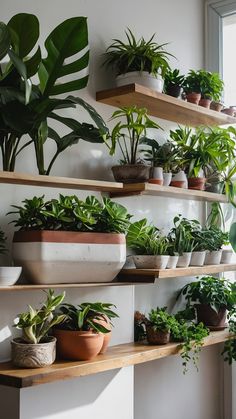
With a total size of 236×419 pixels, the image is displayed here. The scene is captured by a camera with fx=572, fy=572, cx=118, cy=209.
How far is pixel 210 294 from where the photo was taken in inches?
118

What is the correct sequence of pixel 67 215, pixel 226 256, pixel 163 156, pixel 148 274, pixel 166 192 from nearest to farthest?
1. pixel 67 215
2. pixel 148 274
3. pixel 166 192
4. pixel 163 156
5. pixel 226 256

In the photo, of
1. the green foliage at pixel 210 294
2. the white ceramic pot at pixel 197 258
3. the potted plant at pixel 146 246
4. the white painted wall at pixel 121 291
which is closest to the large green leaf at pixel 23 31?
the white painted wall at pixel 121 291

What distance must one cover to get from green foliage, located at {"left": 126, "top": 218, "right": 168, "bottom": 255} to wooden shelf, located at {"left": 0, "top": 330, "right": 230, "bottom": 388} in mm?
429

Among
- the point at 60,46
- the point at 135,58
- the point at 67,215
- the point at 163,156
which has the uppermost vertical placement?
the point at 135,58

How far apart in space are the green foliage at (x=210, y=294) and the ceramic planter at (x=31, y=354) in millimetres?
1173

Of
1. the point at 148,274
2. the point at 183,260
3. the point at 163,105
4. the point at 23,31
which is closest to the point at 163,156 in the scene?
the point at 163,105

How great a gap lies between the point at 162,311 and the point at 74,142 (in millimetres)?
960

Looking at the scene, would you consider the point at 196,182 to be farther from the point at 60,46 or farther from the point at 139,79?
the point at 60,46

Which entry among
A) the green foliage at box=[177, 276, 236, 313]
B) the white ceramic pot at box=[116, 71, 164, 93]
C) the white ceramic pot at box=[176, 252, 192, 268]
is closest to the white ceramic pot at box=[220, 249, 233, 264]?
the green foliage at box=[177, 276, 236, 313]

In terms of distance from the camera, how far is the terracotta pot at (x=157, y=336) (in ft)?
8.54

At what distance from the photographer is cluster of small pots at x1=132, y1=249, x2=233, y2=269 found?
2.57m

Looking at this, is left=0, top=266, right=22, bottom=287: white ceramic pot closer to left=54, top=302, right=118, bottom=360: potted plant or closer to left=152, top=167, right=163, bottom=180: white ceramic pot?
left=54, top=302, right=118, bottom=360: potted plant

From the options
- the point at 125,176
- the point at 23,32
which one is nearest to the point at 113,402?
the point at 125,176

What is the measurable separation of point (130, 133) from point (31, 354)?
1.21 meters
